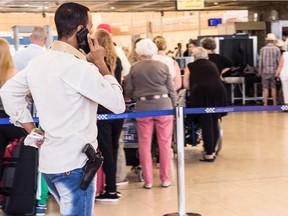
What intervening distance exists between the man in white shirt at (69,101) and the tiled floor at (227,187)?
8.29 feet

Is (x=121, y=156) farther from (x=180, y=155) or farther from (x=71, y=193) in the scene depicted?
(x=71, y=193)

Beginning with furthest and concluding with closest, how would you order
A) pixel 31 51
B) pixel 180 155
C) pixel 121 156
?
pixel 121 156 < pixel 31 51 < pixel 180 155

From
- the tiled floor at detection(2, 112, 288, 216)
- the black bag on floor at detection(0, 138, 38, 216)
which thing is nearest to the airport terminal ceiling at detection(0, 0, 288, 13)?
the tiled floor at detection(2, 112, 288, 216)

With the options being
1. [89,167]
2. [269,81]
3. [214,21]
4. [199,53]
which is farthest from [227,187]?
[214,21]

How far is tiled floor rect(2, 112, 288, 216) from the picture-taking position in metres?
5.09

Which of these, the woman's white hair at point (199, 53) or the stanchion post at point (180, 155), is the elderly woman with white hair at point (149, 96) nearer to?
the stanchion post at point (180, 155)

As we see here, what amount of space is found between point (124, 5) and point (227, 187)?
46.5ft

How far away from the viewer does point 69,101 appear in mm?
2506

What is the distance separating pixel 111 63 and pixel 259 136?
4589mm

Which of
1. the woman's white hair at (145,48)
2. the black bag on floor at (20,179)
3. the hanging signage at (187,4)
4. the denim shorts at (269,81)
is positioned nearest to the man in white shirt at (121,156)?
the woman's white hair at (145,48)

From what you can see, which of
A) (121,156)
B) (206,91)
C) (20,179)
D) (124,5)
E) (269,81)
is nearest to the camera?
(20,179)

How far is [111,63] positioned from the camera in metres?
5.27

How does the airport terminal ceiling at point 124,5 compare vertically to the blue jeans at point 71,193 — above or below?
above

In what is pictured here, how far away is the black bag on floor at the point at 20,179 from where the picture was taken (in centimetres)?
489
